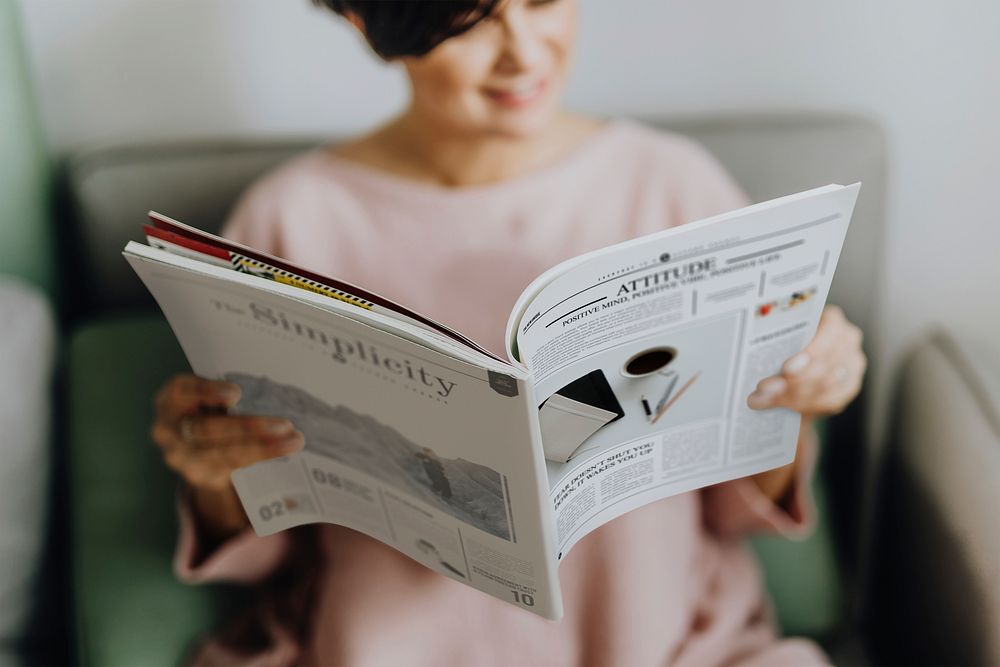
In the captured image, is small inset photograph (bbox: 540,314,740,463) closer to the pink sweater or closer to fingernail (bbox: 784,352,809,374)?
fingernail (bbox: 784,352,809,374)

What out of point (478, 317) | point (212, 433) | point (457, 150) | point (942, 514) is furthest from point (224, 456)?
point (942, 514)

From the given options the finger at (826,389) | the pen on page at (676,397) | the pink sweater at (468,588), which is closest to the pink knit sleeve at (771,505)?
the pink sweater at (468,588)

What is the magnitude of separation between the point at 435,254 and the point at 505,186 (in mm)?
104

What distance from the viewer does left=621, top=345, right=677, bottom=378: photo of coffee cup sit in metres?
0.74

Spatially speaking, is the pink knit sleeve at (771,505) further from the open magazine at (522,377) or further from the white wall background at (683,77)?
the white wall background at (683,77)

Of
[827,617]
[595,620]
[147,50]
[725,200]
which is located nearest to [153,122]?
[147,50]

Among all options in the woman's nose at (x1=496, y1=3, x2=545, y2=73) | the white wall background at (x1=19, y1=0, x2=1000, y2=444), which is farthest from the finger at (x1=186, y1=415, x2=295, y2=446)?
the white wall background at (x1=19, y1=0, x2=1000, y2=444)

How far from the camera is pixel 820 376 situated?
2.67 ft

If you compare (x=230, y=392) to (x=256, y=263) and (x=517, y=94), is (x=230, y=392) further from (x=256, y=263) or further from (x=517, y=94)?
(x=517, y=94)

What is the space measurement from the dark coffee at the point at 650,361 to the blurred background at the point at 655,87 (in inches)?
20.7

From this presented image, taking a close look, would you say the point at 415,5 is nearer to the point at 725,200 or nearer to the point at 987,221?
the point at 725,200

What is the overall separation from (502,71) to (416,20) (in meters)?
0.10

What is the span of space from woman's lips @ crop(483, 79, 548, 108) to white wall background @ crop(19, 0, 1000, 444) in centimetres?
40

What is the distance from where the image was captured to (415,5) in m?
0.82
